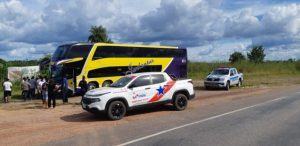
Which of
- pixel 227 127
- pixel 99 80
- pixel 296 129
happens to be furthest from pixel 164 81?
pixel 99 80

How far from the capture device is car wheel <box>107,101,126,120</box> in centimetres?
1575

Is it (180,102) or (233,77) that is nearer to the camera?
(180,102)

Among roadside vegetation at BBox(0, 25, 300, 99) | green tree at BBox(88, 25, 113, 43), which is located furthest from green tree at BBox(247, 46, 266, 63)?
green tree at BBox(88, 25, 113, 43)

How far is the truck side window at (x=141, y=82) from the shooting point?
16.9 m

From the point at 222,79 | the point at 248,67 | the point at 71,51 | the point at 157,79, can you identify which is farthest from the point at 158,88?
the point at 248,67

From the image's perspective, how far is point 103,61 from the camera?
92.3ft

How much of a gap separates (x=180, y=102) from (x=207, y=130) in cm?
611

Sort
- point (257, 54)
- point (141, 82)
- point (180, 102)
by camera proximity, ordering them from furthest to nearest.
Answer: point (257, 54), point (180, 102), point (141, 82)

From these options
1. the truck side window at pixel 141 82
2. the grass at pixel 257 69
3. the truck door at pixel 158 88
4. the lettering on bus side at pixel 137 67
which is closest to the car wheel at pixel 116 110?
the truck side window at pixel 141 82

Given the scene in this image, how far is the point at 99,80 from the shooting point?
92.3 feet

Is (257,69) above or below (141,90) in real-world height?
above

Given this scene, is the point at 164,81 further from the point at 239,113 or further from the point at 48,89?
the point at 48,89

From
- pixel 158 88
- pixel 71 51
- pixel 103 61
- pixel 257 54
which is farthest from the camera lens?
pixel 257 54

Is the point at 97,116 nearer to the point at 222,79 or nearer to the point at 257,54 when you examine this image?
the point at 222,79
